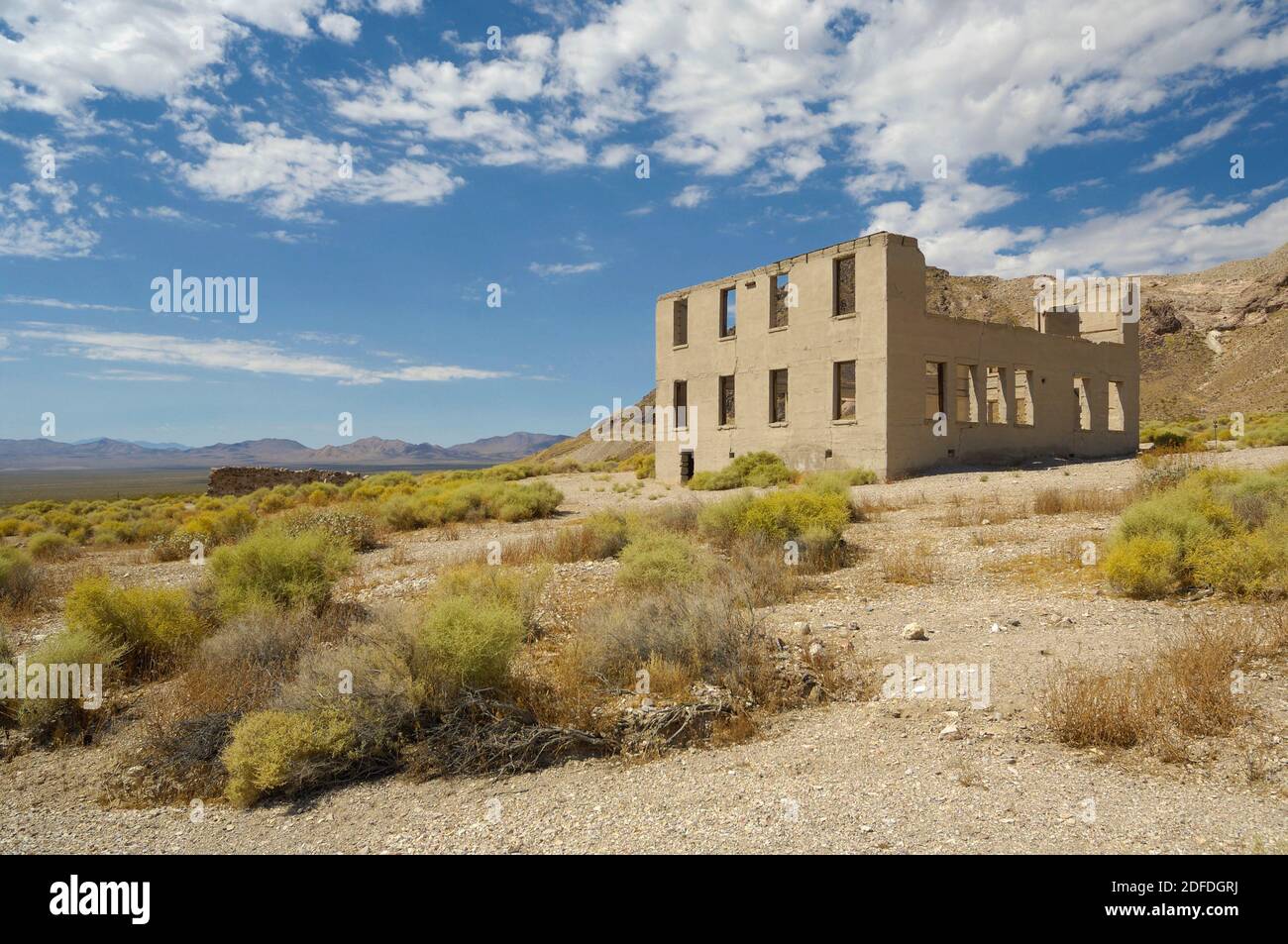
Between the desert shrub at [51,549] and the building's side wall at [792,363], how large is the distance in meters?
18.4

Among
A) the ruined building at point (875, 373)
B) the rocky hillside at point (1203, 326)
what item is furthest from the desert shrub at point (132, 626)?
the rocky hillside at point (1203, 326)

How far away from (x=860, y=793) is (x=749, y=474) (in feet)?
62.0

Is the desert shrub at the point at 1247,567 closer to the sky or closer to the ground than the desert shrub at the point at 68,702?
closer to the sky

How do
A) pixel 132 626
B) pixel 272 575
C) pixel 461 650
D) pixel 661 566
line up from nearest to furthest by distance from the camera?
pixel 461 650
pixel 132 626
pixel 272 575
pixel 661 566

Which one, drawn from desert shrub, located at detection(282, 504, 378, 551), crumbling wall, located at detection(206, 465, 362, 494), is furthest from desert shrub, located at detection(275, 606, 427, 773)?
crumbling wall, located at detection(206, 465, 362, 494)

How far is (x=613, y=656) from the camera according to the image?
20.2ft

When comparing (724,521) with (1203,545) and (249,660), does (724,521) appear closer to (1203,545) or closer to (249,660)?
(1203,545)

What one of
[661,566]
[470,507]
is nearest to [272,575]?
[661,566]

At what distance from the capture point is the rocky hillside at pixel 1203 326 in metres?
59.8

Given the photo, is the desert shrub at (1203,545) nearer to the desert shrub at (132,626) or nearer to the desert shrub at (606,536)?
the desert shrub at (606,536)

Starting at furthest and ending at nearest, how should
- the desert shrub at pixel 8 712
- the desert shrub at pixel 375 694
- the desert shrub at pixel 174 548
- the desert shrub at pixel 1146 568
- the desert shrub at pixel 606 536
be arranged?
the desert shrub at pixel 174 548 → the desert shrub at pixel 606 536 → the desert shrub at pixel 1146 568 → the desert shrub at pixel 8 712 → the desert shrub at pixel 375 694

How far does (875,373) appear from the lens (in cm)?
2088

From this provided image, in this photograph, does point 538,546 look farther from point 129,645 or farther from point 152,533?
point 152,533
